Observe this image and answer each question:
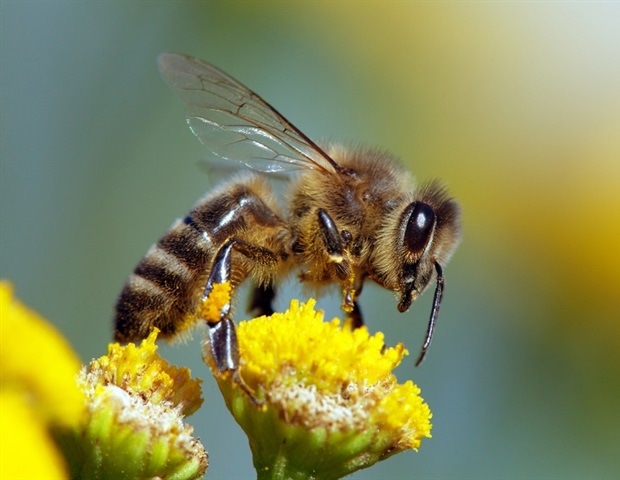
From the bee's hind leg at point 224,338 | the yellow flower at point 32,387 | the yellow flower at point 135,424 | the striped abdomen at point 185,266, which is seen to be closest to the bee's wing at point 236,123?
the striped abdomen at point 185,266

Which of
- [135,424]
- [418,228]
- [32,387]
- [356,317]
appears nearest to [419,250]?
[418,228]

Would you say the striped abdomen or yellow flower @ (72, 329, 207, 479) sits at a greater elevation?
the striped abdomen

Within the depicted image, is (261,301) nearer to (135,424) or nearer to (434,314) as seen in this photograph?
(434,314)

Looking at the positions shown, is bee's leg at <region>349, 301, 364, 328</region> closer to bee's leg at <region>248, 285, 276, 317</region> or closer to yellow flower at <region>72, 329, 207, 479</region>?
bee's leg at <region>248, 285, 276, 317</region>

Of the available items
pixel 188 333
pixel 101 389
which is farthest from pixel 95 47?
pixel 101 389

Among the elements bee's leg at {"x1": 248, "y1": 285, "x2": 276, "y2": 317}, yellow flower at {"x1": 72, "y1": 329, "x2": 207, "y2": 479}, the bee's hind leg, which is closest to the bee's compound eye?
bee's leg at {"x1": 248, "y1": 285, "x2": 276, "y2": 317}

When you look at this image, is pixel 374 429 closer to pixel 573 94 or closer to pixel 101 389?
pixel 101 389

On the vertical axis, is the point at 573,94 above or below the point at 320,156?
above
